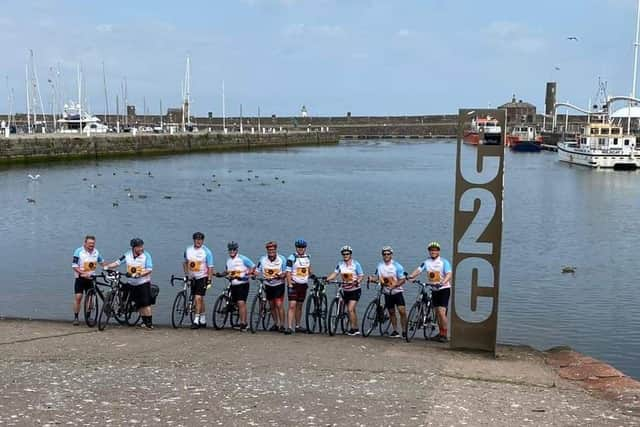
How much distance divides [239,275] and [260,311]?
840 mm

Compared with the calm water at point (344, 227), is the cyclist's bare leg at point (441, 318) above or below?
above

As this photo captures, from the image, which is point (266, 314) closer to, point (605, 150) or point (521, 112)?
point (605, 150)

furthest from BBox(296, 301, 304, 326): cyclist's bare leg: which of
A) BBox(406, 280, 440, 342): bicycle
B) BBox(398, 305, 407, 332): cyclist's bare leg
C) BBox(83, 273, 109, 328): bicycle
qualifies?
BBox(83, 273, 109, 328): bicycle

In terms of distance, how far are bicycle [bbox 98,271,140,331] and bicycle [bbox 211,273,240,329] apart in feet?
4.85

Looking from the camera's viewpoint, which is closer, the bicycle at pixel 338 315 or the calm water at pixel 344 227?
the bicycle at pixel 338 315

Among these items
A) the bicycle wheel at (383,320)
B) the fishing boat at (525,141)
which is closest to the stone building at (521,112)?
the fishing boat at (525,141)

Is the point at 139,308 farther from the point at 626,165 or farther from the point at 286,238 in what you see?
the point at 626,165

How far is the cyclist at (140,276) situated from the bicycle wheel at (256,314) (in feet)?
5.95

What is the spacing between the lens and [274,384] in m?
9.38

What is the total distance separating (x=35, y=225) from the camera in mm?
31172

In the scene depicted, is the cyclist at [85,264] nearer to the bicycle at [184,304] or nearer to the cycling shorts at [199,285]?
the bicycle at [184,304]

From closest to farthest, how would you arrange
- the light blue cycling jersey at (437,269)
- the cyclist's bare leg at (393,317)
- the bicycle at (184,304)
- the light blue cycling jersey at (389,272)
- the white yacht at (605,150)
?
the light blue cycling jersey at (437,269) → the light blue cycling jersey at (389,272) → the cyclist's bare leg at (393,317) → the bicycle at (184,304) → the white yacht at (605,150)

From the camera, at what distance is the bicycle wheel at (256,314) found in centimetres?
1355

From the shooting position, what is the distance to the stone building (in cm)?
16412
